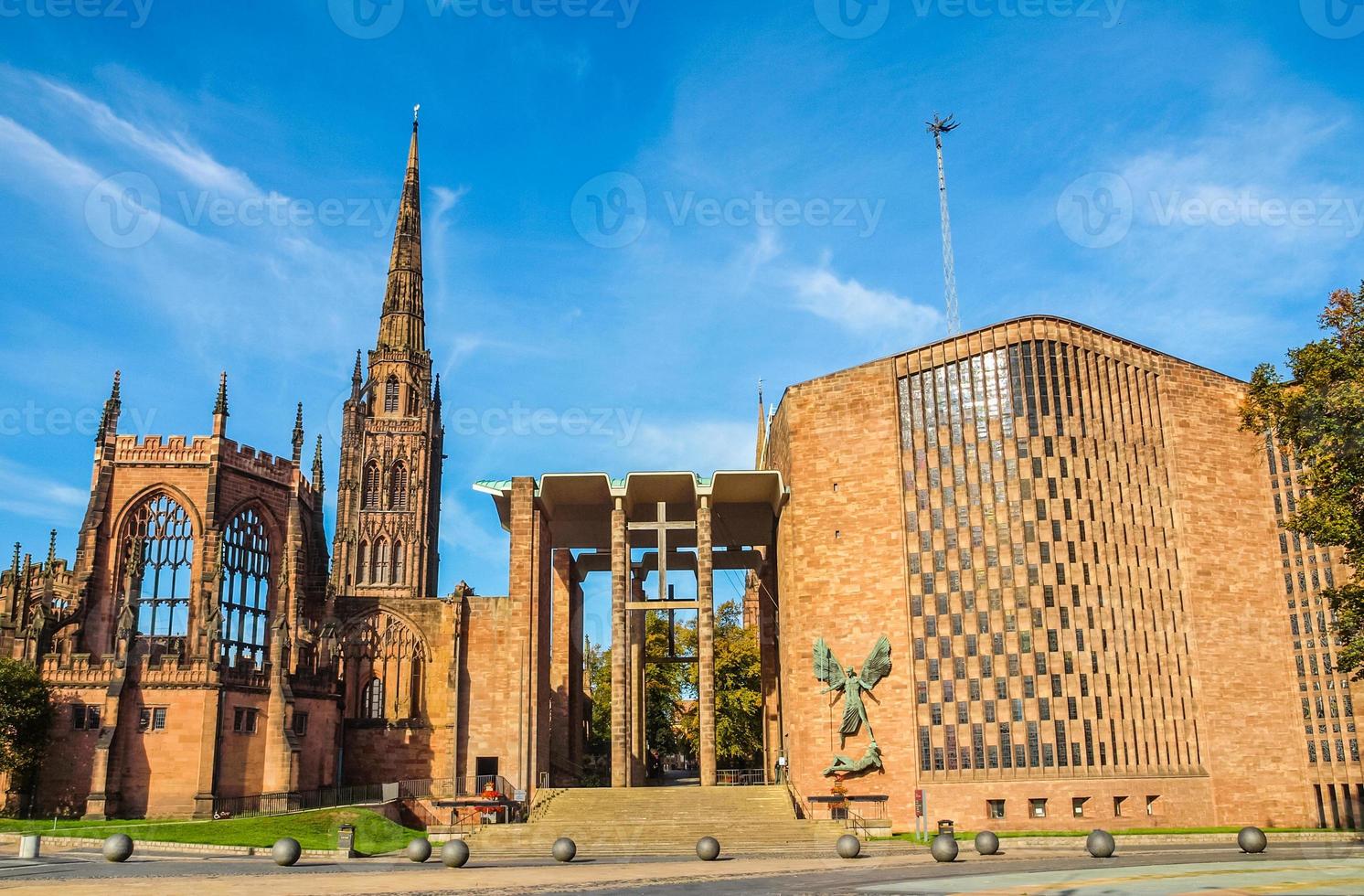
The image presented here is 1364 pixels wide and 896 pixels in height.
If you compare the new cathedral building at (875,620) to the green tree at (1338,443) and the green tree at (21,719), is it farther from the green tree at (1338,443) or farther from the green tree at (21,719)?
the green tree at (1338,443)

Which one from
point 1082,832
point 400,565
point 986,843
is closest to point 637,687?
point 1082,832

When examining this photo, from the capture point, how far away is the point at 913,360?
168ft

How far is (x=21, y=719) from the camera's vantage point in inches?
1658

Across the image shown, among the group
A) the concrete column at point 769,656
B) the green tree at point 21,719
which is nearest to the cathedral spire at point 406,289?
the concrete column at point 769,656

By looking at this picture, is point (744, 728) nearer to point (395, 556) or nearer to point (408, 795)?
point (408, 795)

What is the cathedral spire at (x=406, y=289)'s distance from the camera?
100 meters

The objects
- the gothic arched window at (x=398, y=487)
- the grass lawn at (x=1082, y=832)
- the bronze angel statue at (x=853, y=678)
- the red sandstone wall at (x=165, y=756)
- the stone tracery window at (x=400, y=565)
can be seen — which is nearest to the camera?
the grass lawn at (x=1082, y=832)

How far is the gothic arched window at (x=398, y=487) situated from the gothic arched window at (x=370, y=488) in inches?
40.0

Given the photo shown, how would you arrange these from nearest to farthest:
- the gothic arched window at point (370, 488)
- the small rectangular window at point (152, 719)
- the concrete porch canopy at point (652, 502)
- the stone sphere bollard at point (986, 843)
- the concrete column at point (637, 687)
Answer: the stone sphere bollard at point (986, 843) → the small rectangular window at point (152, 719) → the concrete porch canopy at point (652, 502) → the concrete column at point (637, 687) → the gothic arched window at point (370, 488)

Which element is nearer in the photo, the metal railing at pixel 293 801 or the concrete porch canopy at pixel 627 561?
the metal railing at pixel 293 801

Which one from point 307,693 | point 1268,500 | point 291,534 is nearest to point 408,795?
point 307,693

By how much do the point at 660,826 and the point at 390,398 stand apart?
65.0m

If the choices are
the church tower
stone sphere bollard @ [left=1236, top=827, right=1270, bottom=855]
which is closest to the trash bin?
stone sphere bollard @ [left=1236, top=827, right=1270, bottom=855]

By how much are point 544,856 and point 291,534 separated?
25.1 meters
